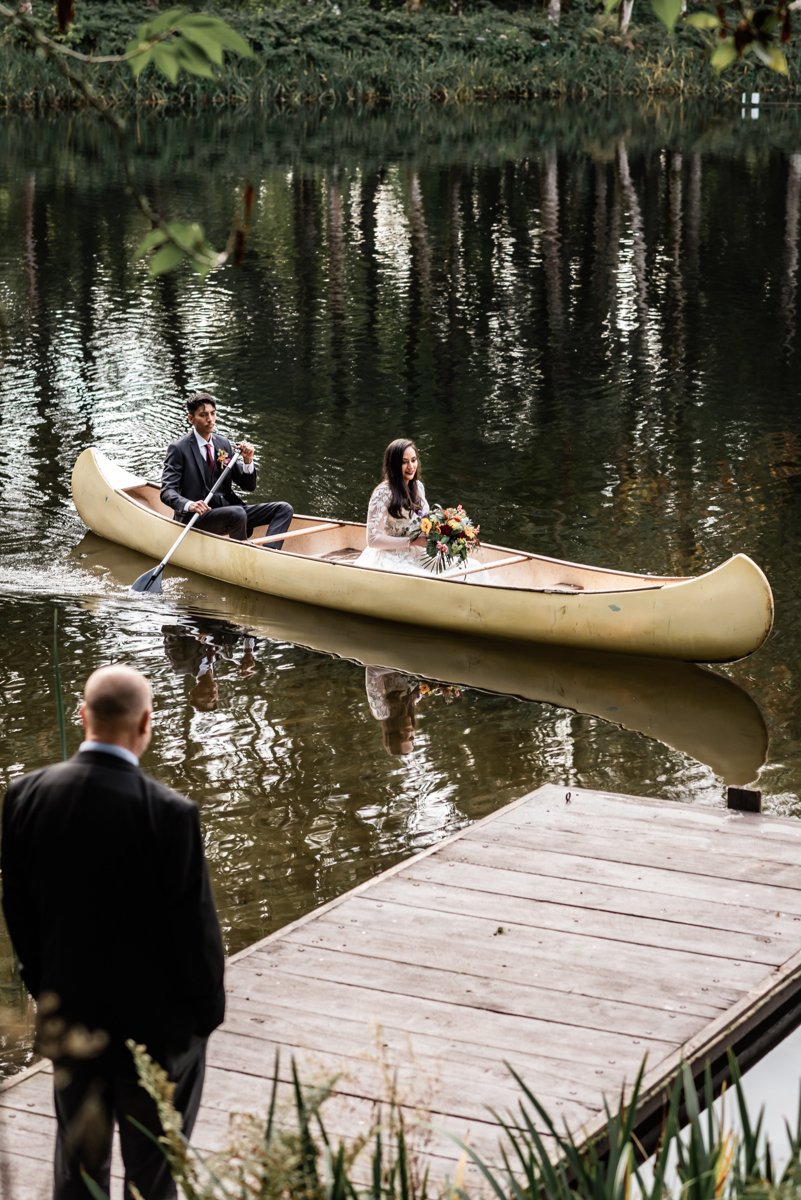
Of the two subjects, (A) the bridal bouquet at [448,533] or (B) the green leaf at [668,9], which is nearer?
(B) the green leaf at [668,9]

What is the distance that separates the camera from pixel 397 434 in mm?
15648

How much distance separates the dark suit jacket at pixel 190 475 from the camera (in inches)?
465

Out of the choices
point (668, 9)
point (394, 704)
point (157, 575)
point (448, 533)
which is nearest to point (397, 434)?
point (157, 575)

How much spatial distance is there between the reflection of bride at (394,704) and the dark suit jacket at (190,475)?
7.49 ft

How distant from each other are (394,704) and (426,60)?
43.3 m

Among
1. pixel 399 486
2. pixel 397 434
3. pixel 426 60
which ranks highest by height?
pixel 426 60

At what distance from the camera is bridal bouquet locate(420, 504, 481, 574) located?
10.4 meters

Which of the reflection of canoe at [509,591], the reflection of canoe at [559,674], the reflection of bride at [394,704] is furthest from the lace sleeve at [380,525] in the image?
the reflection of bride at [394,704]

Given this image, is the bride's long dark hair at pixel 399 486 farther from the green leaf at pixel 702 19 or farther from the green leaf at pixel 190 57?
the green leaf at pixel 190 57

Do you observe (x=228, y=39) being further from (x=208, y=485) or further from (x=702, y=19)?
(x=208, y=485)

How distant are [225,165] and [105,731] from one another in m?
32.6

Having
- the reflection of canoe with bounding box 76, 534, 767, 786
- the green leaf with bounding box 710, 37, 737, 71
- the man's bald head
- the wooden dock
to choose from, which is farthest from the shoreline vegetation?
the green leaf with bounding box 710, 37, 737, 71

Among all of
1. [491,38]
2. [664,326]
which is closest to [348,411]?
[664,326]

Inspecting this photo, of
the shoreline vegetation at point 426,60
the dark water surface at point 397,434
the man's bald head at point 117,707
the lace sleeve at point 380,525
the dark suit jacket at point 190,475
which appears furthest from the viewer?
the shoreline vegetation at point 426,60
